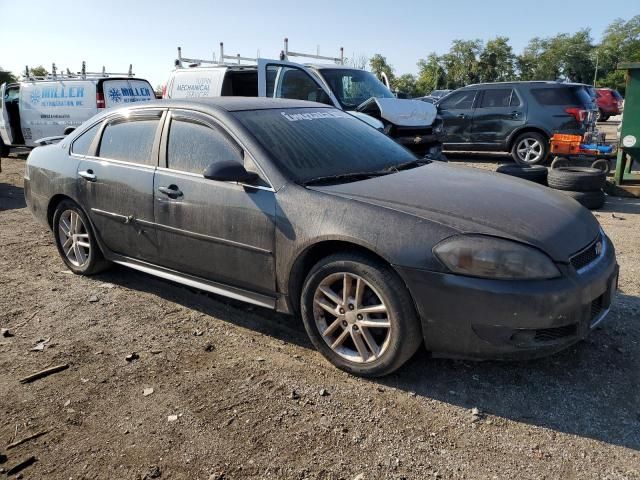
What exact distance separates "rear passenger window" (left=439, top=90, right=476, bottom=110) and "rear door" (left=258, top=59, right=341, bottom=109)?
4.75 meters

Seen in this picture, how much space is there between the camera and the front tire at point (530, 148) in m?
11.5

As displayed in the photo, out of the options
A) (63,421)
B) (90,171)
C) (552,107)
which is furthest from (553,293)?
(552,107)

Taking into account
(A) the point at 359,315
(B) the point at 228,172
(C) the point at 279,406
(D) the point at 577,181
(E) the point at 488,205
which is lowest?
(C) the point at 279,406

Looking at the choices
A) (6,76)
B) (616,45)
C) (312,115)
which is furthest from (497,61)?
(312,115)

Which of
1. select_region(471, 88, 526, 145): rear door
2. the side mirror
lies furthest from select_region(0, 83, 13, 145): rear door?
the side mirror

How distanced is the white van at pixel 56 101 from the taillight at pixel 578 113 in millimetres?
9417

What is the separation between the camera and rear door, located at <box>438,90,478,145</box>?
12.6m

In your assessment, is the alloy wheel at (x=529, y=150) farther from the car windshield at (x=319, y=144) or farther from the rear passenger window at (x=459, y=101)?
the car windshield at (x=319, y=144)

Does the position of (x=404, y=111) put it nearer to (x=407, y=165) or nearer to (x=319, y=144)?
(x=407, y=165)

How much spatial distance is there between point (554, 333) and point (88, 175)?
3814 mm

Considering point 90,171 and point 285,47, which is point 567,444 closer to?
point 90,171

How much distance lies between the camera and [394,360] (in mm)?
3090

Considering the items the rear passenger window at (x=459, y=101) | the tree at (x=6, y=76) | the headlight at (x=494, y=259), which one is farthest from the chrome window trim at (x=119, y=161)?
the tree at (x=6, y=76)

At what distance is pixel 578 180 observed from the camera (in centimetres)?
740
